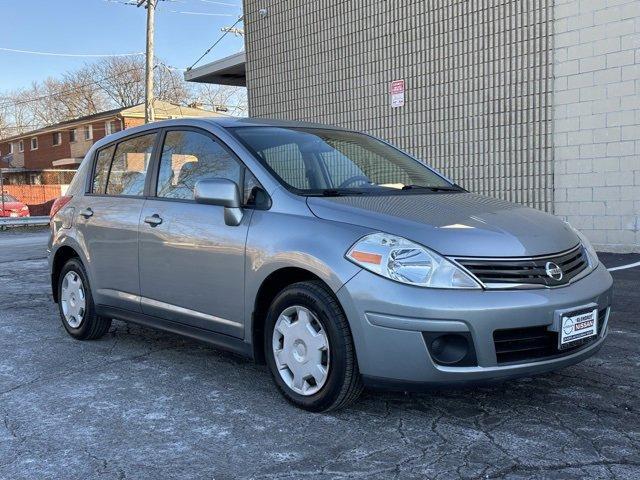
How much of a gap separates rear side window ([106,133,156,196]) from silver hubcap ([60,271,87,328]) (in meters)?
0.79

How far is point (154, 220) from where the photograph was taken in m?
4.42

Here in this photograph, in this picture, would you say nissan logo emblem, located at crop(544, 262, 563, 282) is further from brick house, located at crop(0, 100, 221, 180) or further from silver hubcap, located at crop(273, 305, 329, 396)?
brick house, located at crop(0, 100, 221, 180)

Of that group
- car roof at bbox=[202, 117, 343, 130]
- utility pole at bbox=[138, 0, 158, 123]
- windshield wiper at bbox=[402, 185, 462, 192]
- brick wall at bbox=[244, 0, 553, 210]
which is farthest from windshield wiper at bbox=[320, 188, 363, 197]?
utility pole at bbox=[138, 0, 158, 123]

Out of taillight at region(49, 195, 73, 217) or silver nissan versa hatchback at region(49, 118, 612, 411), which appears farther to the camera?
taillight at region(49, 195, 73, 217)

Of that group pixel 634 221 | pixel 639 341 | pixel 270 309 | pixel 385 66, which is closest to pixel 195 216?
pixel 270 309

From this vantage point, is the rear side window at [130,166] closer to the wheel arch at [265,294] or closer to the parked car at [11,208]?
the wheel arch at [265,294]

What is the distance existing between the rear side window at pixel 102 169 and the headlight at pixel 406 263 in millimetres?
2759

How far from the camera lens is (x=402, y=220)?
3.36 meters

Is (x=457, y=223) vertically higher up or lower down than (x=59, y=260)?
higher up

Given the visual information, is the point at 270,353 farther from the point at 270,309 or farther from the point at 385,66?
the point at 385,66

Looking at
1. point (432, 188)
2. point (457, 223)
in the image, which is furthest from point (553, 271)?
point (432, 188)

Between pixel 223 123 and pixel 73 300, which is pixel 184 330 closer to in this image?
pixel 223 123

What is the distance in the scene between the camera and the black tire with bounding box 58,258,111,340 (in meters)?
5.14

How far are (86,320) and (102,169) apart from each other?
3.95ft
